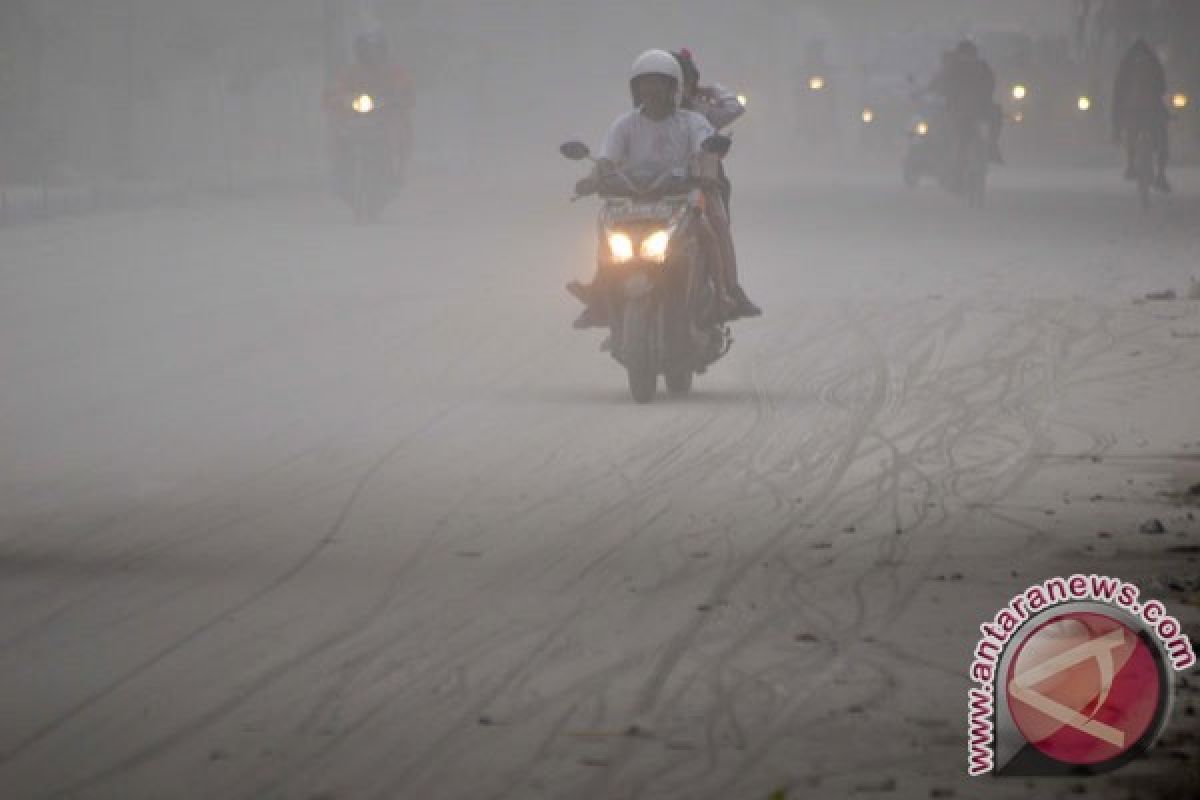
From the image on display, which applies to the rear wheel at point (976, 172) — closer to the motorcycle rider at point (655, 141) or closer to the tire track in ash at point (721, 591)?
the motorcycle rider at point (655, 141)

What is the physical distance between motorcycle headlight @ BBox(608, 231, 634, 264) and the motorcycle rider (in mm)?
140

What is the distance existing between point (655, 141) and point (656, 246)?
26.1 inches

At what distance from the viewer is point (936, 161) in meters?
39.2

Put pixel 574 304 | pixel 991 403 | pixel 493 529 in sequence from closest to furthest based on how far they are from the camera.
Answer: pixel 493 529 < pixel 991 403 < pixel 574 304

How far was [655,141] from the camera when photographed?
45.0 feet

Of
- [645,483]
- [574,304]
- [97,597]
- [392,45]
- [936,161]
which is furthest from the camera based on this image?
[392,45]

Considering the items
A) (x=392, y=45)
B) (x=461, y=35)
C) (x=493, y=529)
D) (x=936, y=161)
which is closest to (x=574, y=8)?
(x=461, y=35)

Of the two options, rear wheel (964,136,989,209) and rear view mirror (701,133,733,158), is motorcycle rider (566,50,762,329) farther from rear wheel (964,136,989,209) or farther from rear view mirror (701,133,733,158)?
rear wheel (964,136,989,209)

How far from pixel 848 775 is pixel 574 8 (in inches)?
3164

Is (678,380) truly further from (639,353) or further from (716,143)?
(716,143)

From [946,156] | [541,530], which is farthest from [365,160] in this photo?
[541,530]

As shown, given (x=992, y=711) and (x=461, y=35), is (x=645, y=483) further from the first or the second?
(x=461, y=35)

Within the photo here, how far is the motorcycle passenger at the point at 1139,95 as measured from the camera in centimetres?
3011

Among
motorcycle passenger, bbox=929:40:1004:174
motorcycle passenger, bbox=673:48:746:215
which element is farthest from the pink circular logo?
motorcycle passenger, bbox=929:40:1004:174
